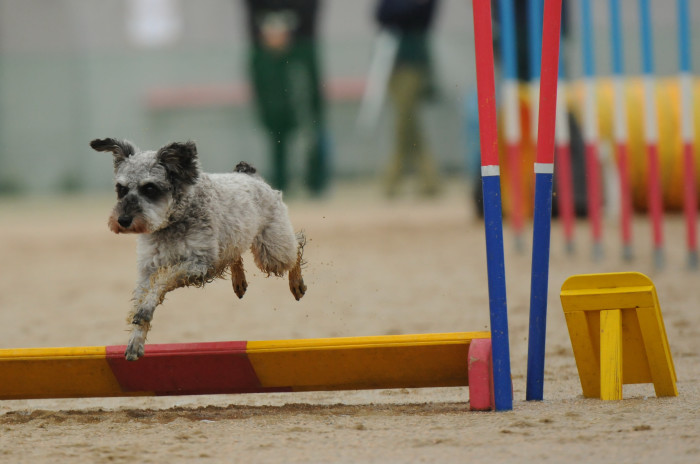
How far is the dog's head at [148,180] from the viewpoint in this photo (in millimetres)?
3713

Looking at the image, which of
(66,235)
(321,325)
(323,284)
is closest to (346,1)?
(66,235)

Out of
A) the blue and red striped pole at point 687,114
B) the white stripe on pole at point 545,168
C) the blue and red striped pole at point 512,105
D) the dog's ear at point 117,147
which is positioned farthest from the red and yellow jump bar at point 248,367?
the blue and red striped pole at point 512,105

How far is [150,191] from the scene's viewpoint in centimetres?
381

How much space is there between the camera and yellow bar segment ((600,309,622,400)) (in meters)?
4.35

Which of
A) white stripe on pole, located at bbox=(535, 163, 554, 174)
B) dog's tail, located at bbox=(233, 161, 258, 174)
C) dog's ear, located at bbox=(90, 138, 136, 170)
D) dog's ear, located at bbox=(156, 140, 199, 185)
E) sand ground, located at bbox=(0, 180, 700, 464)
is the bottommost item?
sand ground, located at bbox=(0, 180, 700, 464)

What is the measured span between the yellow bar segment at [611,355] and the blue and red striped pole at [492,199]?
465 mm

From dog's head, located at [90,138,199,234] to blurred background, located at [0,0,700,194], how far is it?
11.2 metres

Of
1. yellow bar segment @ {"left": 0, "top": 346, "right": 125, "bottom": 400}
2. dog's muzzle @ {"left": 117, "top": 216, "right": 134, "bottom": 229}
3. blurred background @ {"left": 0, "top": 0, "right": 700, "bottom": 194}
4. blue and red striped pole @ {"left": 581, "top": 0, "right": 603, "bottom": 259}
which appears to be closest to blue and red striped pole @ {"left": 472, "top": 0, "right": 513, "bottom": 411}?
dog's muzzle @ {"left": 117, "top": 216, "right": 134, "bottom": 229}

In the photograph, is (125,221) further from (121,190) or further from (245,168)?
(245,168)

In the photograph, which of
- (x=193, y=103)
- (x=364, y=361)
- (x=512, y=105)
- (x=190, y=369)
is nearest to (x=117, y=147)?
(x=190, y=369)

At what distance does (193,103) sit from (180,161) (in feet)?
47.4

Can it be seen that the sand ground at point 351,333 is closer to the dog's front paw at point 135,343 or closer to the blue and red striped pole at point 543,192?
the blue and red striped pole at point 543,192

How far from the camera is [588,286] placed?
4457mm

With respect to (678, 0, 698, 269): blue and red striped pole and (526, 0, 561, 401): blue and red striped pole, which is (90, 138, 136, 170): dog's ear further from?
(678, 0, 698, 269): blue and red striped pole
